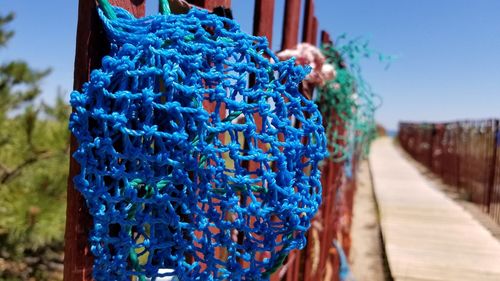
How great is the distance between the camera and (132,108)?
0.59 m

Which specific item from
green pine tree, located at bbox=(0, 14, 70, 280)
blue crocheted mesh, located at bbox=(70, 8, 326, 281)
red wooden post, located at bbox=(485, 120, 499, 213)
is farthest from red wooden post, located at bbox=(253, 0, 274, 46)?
red wooden post, located at bbox=(485, 120, 499, 213)

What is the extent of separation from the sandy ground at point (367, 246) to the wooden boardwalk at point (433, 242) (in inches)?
8.2

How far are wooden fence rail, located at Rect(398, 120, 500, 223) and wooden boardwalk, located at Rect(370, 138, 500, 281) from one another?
861 mm

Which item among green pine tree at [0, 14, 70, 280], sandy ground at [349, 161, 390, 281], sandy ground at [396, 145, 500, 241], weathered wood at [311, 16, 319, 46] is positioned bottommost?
sandy ground at [349, 161, 390, 281]

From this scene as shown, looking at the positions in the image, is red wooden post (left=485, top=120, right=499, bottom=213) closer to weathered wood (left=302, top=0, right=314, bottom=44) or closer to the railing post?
the railing post

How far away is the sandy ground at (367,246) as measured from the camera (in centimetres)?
431

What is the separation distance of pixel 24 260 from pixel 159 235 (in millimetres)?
2697

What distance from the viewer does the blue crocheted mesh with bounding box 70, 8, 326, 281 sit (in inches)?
22.9

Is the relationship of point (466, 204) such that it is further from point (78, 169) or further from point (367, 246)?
point (78, 169)

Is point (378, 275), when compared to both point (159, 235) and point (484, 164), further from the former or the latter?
point (484, 164)

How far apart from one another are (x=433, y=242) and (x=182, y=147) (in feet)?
15.6

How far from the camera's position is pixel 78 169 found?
0.66 meters

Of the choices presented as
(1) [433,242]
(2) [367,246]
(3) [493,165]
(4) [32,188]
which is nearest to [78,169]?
(4) [32,188]

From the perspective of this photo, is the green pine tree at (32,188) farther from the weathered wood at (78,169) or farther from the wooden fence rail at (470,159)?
the wooden fence rail at (470,159)
